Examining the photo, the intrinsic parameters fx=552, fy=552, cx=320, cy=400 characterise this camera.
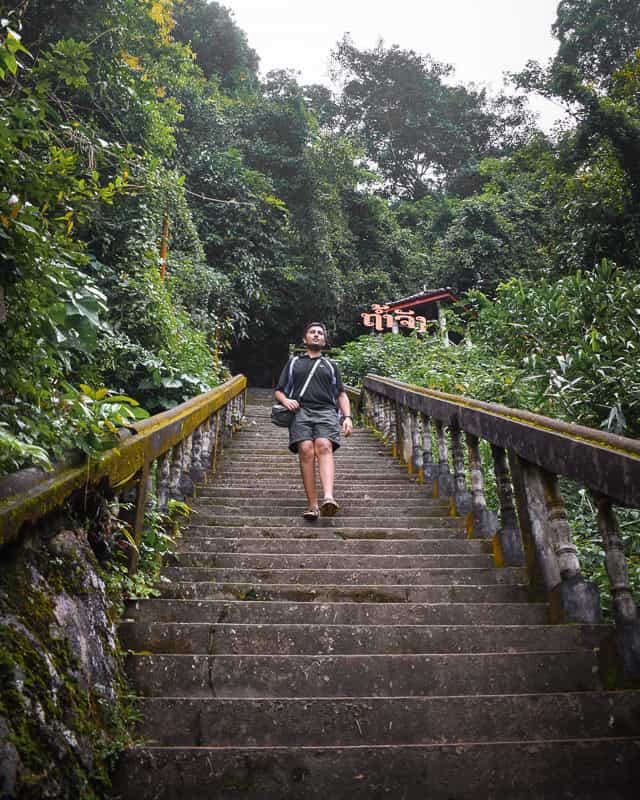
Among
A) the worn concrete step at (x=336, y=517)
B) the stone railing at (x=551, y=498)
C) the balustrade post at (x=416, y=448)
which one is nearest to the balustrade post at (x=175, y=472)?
the worn concrete step at (x=336, y=517)

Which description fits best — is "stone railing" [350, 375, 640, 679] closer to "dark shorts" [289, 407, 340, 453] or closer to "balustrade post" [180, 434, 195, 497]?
"dark shorts" [289, 407, 340, 453]

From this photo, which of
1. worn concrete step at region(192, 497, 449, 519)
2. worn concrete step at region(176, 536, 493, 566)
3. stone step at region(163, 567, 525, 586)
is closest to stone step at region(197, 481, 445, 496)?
worn concrete step at region(192, 497, 449, 519)

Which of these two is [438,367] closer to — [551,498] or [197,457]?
[197,457]

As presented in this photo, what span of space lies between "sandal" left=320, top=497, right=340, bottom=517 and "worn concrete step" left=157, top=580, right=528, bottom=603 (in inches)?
48.5

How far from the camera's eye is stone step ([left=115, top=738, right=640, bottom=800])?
5.43ft

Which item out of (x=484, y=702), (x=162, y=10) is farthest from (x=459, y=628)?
(x=162, y=10)

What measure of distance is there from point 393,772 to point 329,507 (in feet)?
8.03

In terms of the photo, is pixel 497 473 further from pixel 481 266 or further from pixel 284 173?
pixel 481 266

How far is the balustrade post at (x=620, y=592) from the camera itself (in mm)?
2172

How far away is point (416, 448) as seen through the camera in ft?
18.9

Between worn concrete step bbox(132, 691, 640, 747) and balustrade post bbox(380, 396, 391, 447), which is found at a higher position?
balustrade post bbox(380, 396, 391, 447)

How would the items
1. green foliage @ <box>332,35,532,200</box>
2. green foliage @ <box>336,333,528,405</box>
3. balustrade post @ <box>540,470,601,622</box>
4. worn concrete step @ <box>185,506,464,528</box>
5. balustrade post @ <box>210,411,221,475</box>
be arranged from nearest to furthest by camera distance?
balustrade post @ <box>540,470,601,622</box>, worn concrete step @ <box>185,506,464,528</box>, balustrade post @ <box>210,411,221,475</box>, green foliage @ <box>336,333,528,405</box>, green foliage @ <box>332,35,532,200</box>

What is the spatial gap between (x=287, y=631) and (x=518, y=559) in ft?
5.04

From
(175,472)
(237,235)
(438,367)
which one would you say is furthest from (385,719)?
(237,235)
